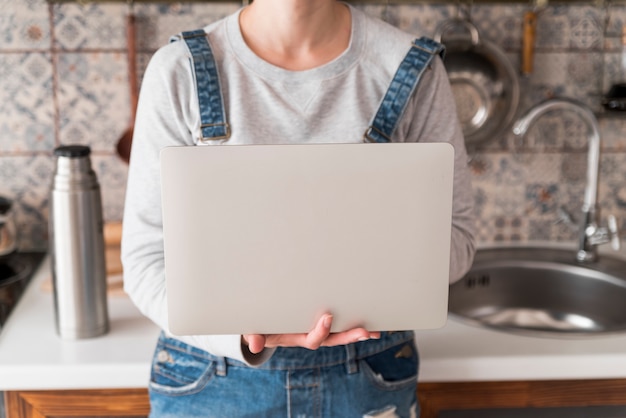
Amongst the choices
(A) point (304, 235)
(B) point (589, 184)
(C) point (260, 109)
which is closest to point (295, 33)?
(C) point (260, 109)

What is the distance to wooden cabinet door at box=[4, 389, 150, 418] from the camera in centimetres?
115

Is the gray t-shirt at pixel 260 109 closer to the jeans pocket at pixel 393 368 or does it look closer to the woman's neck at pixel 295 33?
the woman's neck at pixel 295 33

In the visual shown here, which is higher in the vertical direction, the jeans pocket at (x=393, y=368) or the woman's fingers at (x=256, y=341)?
the woman's fingers at (x=256, y=341)

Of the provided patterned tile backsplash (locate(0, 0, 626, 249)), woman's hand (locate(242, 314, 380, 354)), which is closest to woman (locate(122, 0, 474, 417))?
woman's hand (locate(242, 314, 380, 354))

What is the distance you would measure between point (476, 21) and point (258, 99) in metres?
0.77

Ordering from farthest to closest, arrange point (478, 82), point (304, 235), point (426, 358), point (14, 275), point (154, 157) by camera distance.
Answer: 1. point (478, 82)
2. point (14, 275)
3. point (426, 358)
4. point (154, 157)
5. point (304, 235)

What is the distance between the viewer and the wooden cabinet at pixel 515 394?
46.6 inches

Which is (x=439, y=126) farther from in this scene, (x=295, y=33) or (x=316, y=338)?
(x=316, y=338)

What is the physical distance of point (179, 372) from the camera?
1000 millimetres

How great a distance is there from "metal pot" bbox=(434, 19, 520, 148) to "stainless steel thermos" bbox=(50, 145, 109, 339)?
767 mm

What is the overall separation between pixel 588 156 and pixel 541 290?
297 millimetres

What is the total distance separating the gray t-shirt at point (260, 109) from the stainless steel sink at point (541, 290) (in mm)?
596

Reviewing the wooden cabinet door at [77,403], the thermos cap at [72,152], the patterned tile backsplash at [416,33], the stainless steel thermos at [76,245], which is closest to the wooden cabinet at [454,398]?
the wooden cabinet door at [77,403]

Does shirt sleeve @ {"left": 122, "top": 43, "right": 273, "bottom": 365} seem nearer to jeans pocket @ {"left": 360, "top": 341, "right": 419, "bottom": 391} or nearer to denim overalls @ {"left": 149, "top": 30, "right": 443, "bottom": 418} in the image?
denim overalls @ {"left": 149, "top": 30, "right": 443, "bottom": 418}
